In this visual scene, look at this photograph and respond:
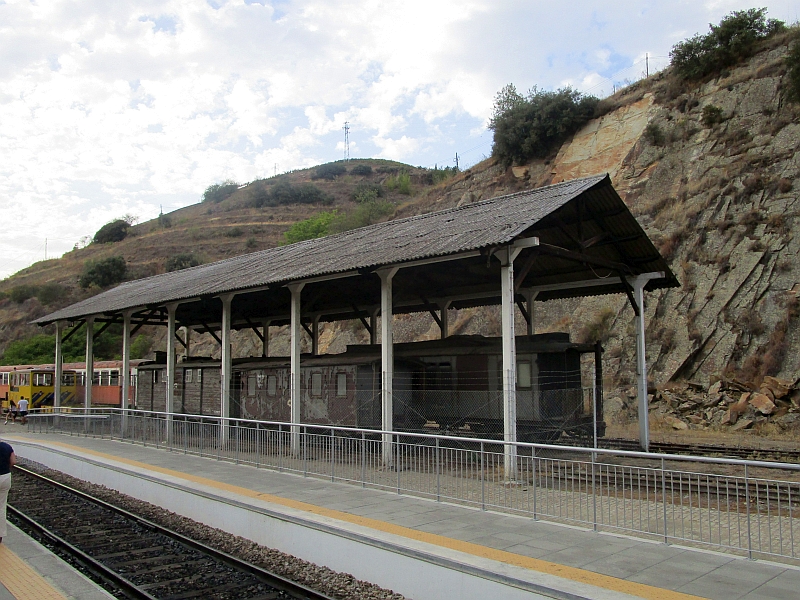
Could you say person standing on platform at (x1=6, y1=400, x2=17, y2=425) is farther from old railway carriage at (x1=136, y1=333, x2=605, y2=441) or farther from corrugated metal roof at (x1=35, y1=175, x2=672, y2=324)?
old railway carriage at (x1=136, y1=333, x2=605, y2=441)

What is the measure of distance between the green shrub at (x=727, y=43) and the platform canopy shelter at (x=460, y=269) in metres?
22.4

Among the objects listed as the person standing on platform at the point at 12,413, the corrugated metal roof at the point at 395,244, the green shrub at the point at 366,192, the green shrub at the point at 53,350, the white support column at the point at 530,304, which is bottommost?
the person standing on platform at the point at 12,413

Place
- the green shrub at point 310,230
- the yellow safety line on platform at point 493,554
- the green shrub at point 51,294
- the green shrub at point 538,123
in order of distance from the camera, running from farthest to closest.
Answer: the green shrub at point 51,294
the green shrub at point 310,230
the green shrub at point 538,123
the yellow safety line on platform at point 493,554

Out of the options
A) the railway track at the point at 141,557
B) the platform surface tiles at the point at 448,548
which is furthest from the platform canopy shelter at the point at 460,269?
the railway track at the point at 141,557

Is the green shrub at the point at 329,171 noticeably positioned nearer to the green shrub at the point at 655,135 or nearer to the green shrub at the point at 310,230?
the green shrub at the point at 310,230

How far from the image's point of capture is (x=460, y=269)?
61.0 feet

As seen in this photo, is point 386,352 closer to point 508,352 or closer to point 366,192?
point 508,352

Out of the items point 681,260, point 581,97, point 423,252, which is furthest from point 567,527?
point 581,97

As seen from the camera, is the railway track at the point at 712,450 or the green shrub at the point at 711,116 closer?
the railway track at the point at 712,450

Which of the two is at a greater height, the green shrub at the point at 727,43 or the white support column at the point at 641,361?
the green shrub at the point at 727,43

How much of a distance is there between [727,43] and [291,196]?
71026 millimetres

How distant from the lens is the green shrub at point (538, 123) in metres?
41.5

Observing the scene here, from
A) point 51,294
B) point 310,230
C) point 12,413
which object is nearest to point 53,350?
point 51,294

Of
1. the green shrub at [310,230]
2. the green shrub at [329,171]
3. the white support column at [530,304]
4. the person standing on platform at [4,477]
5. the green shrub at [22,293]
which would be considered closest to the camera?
the person standing on platform at [4,477]
